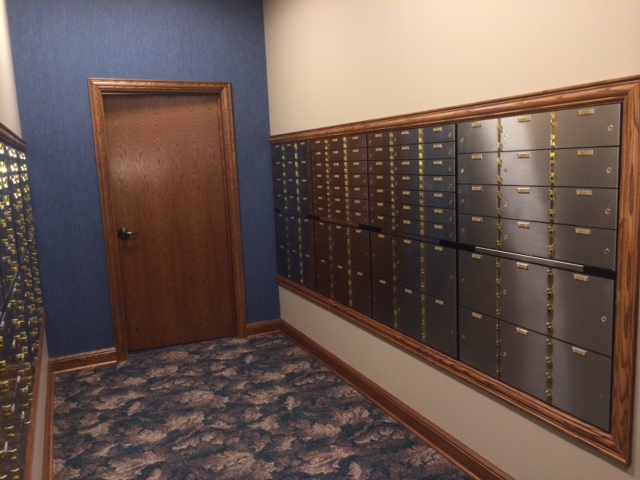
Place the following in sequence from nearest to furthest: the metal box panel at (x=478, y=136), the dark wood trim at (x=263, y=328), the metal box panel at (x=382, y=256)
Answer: the metal box panel at (x=478, y=136) → the metal box panel at (x=382, y=256) → the dark wood trim at (x=263, y=328)

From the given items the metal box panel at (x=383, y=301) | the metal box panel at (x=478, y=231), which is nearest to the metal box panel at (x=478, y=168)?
the metal box panel at (x=478, y=231)

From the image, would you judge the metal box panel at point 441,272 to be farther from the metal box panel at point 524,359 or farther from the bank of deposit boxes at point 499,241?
the metal box panel at point 524,359

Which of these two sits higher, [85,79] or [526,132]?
[85,79]

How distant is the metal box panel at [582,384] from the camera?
1758 millimetres

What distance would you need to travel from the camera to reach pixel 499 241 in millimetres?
2109

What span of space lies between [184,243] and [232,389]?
4.21 ft

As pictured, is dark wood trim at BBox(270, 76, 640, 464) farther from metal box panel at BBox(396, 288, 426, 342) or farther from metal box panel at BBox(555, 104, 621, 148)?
metal box panel at BBox(396, 288, 426, 342)

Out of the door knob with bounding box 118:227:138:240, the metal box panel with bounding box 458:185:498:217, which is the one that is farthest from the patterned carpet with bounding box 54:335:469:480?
the metal box panel with bounding box 458:185:498:217

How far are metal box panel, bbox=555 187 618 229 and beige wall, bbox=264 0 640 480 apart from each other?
1.14ft

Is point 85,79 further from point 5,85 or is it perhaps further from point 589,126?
point 589,126

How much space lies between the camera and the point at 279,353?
13.3ft

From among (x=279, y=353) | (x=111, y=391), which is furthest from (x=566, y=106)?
(x=111, y=391)

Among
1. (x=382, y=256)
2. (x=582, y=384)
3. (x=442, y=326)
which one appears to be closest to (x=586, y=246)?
(x=582, y=384)

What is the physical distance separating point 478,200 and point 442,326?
0.64 metres
